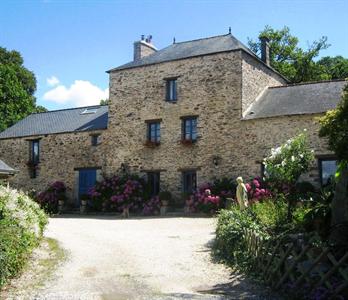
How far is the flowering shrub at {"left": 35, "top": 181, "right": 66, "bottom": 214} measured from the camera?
24250mm

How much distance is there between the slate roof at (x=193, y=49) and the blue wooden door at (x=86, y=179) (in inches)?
217

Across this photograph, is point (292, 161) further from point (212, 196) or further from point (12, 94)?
point (12, 94)

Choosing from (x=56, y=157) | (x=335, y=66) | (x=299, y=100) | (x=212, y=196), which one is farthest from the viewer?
(x=335, y=66)

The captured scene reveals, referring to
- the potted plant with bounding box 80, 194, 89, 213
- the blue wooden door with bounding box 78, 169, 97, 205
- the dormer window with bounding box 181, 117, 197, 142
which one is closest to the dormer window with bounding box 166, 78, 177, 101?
the dormer window with bounding box 181, 117, 197, 142

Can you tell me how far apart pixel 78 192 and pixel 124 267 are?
16.0 metres

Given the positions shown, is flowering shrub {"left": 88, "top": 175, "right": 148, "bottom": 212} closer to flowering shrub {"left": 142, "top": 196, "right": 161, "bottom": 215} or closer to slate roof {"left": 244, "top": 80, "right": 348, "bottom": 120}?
flowering shrub {"left": 142, "top": 196, "right": 161, "bottom": 215}

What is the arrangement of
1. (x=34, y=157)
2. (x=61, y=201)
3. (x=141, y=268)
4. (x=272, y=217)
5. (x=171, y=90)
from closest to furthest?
(x=141, y=268) → (x=272, y=217) → (x=171, y=90) → (x=61, y=201) → (x=34, y=157)

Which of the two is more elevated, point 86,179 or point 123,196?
point 86,179

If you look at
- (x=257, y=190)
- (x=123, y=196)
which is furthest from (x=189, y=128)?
(x=257, y=190)

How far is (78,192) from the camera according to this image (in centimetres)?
2498

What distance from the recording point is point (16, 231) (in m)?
8.97

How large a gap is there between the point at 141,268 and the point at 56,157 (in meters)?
17.5

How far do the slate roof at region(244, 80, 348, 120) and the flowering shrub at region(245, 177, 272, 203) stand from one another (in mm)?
2945

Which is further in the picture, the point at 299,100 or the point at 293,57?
the point at 293,57
